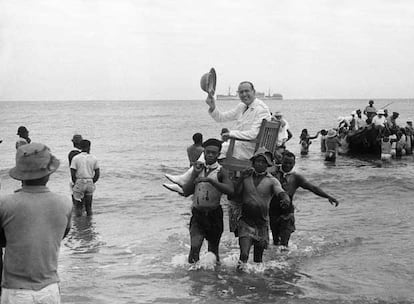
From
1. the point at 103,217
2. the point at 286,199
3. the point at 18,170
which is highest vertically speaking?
the point at 18,170

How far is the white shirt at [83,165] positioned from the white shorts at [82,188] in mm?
102

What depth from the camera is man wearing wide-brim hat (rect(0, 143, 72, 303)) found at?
12.9 feet

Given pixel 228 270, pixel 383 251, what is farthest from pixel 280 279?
pixel 383 251

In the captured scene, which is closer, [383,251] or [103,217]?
[383,251]

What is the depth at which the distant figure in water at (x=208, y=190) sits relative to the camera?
288 inches

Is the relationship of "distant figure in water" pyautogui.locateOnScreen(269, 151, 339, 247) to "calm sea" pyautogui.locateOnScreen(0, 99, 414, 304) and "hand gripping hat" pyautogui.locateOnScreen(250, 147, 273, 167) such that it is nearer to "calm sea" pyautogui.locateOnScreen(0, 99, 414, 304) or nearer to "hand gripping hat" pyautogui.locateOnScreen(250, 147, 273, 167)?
"calm sea" pyautogui.locateOnScreen(0, 99, 414, 304)

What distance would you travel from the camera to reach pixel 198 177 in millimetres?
7430

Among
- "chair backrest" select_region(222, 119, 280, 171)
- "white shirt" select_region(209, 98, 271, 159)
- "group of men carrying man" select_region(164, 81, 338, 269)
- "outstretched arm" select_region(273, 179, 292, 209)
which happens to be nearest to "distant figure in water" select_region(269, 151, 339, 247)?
"group of men carrying man" select_region(164, 81, 338, 269)

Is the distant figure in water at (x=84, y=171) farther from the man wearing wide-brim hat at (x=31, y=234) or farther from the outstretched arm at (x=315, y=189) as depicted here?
the man wearing wide-brim hat at (x=31, y=234)

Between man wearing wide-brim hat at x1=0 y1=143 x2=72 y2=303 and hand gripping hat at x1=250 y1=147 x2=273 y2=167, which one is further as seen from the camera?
hand gripping hat at x1=250 y1=147 x2=273 y2=167

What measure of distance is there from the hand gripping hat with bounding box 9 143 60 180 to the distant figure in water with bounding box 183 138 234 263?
10.8ft

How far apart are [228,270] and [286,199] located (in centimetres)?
156

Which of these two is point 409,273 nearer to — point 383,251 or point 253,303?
point 383,251

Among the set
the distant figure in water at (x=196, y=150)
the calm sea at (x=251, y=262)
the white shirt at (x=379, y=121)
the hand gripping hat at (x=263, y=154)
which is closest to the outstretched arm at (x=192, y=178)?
the hand gripping hat at (x=263, y=154)
